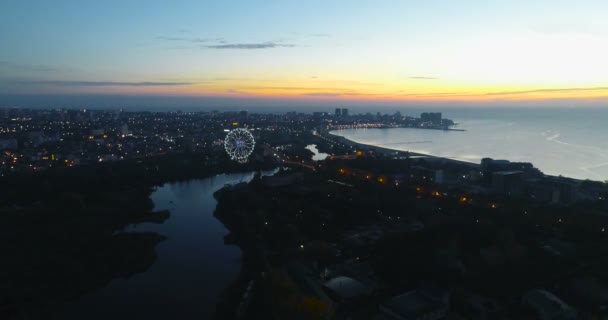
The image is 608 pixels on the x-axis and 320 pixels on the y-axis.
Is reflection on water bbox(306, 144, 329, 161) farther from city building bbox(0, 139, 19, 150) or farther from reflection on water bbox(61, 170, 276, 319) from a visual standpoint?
city building bbox(0, 139, 19, 150)

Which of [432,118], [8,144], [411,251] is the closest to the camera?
[411,251]

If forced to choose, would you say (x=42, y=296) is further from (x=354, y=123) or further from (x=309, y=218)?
(x=354, y=123)

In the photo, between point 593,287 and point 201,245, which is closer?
point 593,287

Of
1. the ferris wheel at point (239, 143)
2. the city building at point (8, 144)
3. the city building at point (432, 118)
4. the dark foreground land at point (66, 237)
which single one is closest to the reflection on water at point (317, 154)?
the ferris wheel at point (239, 143)

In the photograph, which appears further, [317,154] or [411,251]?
[317,154]

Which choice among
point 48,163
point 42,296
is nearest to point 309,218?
point 42,296

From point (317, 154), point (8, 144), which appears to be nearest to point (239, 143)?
point (317, 154)

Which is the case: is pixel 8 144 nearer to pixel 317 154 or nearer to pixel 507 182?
pixel 317 154
